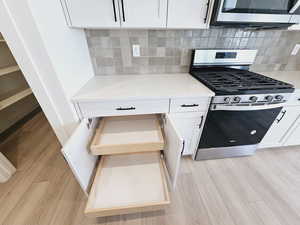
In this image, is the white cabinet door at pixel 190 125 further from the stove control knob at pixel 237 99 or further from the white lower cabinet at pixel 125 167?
the stove control knob at pixel 237 99

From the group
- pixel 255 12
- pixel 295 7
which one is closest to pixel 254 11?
pixel 255 12

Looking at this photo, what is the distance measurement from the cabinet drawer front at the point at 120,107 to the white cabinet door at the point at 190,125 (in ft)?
0.54

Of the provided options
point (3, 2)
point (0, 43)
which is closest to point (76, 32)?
point (3, 2)

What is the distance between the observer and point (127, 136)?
46.3 inches

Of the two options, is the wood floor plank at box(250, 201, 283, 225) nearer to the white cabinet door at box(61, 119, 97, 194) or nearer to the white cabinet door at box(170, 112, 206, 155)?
the white cabinet door at box(170, 112, 206, 155)

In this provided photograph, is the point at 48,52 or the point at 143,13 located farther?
the point at 143,13

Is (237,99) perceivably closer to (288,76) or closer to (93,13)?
(288,76)

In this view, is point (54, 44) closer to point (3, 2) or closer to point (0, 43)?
point (3, 2)

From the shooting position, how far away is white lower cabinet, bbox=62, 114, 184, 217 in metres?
0.88

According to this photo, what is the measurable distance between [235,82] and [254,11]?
54 centimetres

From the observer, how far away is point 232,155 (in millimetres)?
A: 1541

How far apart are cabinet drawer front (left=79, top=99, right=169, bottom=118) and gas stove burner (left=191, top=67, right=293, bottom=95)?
0.48 meters

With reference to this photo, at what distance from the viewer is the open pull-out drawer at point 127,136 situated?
1.05 m

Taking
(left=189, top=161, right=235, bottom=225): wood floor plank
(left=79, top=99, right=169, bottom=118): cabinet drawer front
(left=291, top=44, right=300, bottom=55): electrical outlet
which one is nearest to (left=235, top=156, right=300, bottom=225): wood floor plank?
(left=189, top=161, right=235, bottom=225): wood floor plank
